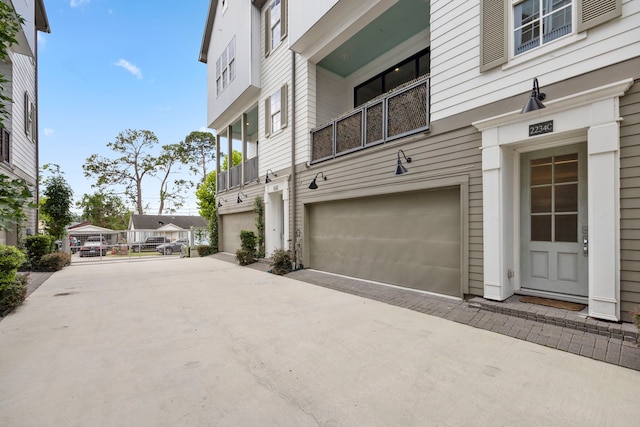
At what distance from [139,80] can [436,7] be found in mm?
27328

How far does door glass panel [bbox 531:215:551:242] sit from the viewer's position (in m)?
4.21

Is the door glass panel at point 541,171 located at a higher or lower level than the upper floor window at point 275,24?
lower

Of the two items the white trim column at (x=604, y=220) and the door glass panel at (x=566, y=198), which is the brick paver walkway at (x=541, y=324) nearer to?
the white trim column at (x=604, y=220)

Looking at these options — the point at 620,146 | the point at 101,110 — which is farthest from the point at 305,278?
the point at 101,110

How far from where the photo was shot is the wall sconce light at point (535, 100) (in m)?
3.40

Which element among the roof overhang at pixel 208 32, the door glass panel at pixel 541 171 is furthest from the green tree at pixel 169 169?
the door glass panel at pixel 541 171

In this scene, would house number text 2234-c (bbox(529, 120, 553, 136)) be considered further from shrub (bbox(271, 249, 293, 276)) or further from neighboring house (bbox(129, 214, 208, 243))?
neighboring house (bbox(129, 214, 208, 243))

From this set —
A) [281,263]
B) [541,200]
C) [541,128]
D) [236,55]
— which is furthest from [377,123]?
[236,55]

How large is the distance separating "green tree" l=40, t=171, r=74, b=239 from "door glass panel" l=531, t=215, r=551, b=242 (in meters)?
15.6

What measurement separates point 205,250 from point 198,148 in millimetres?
18509

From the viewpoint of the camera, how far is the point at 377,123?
249 inches

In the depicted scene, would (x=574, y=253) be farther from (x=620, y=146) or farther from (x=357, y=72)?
(x=357, y=72)

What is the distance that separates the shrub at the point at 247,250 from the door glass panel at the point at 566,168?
8.67 m

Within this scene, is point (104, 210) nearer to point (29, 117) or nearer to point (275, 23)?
point (29, 117)
